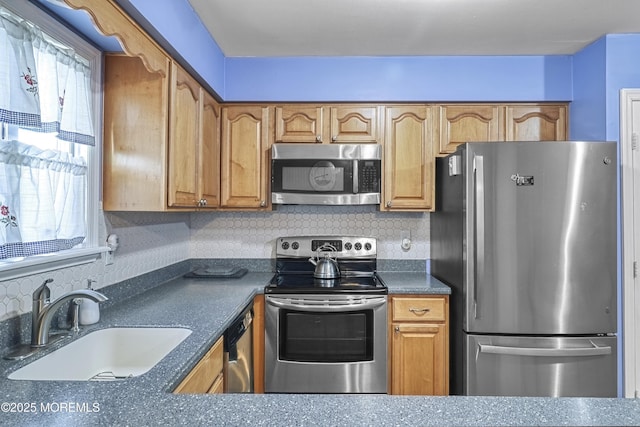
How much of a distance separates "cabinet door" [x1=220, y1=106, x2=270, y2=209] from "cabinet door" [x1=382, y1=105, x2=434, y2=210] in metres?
0.86

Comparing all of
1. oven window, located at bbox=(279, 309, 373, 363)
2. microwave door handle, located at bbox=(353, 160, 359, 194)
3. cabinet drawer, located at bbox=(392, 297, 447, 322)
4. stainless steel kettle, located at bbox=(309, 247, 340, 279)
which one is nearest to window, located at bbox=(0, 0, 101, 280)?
oven window, located at bbox=(279, 309, 373, 363)

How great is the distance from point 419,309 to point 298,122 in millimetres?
1495

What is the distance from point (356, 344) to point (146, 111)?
69.6 inches

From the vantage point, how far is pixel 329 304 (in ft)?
8.21

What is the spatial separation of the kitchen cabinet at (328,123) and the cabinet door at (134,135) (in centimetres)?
103

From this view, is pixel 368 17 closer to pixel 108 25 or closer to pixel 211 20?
pixel 211 20

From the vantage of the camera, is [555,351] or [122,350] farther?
[555,351]

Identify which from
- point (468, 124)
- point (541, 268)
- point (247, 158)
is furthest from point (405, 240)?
point (247, 158)

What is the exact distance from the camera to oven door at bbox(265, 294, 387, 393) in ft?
8.24

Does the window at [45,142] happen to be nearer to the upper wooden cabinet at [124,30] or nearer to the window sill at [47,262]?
the window sill at [47,262]

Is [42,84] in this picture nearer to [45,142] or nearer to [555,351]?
[45,142]

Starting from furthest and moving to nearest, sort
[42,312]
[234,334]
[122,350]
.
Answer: [234,334] < [122,350] < [42,312]

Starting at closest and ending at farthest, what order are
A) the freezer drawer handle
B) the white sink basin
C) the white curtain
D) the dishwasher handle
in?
the white curtain → the white sink basin → the dishwasher handle → the freezer drawer handle

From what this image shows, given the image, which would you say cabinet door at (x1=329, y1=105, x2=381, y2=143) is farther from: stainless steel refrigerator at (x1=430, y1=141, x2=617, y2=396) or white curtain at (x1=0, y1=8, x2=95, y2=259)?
white curtain at (x1=0, y1=8, x2=95, y2=259)
